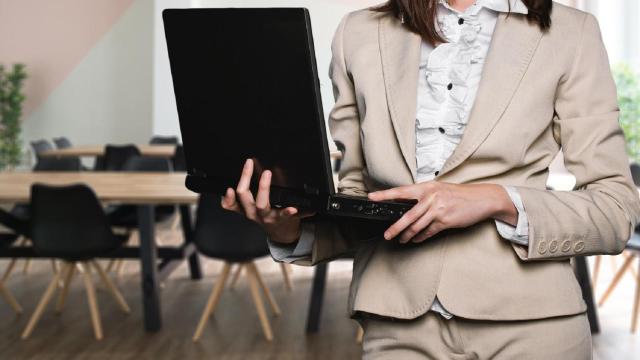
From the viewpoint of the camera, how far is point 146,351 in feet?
13.7

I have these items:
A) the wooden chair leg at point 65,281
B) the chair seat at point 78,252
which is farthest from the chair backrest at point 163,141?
the chair seat at point 78,252

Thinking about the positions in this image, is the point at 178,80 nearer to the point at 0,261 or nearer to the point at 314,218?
the point at 314,218

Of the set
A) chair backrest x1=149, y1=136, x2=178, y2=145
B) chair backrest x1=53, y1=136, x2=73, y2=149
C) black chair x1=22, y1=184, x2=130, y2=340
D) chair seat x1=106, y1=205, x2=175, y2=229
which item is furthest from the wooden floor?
chair backrest x1=149, y1=136, x2=178, y2=145

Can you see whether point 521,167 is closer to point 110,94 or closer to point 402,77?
point 402,77

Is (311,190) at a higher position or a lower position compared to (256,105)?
lower

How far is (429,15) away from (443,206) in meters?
0.31

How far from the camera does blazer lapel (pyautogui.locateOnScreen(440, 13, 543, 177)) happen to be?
1145 millimetres

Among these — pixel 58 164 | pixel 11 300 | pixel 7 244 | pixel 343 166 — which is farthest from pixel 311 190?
pixel 58 164

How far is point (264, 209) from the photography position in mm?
1208

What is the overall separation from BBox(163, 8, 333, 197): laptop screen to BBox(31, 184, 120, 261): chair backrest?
310 cm

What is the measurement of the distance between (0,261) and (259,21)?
20.2 feet

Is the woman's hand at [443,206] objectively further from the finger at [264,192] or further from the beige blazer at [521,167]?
the finger at [264,192]

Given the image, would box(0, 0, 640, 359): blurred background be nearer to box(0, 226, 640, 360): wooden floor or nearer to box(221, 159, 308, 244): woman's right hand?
box(0, 226, 640, 360): wooden floor

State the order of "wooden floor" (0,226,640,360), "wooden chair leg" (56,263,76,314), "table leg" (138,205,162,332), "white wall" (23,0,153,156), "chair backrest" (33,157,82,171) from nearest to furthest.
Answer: "wooden floor" (0,226,640,360) → "table leg" (138,205,162,332) → "wooden chair leg" (56,263,76,314) → "chair backrest" (33,157,82,171) → "white wall" (23,0,153,156)
